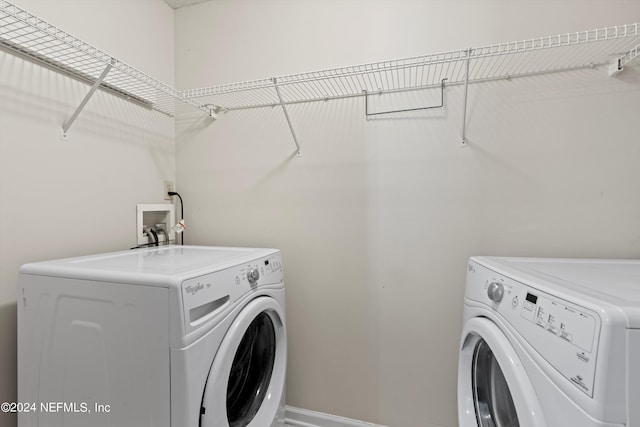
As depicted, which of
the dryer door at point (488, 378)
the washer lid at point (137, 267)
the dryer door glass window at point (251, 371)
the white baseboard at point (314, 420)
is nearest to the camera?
the dryer door at point (488, 378)

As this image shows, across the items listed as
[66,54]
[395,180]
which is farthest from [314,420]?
[66,54]

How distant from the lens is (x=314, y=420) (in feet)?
4.93

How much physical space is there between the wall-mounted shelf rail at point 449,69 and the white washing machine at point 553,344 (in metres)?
0.79

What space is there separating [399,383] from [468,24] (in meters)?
1.74

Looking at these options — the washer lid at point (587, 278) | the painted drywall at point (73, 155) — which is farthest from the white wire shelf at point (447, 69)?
the washer lid at point (587, 278)

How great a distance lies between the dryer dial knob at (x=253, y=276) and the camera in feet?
3.42

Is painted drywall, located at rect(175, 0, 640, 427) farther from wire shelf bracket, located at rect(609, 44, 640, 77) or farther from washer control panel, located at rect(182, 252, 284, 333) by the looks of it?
washer control panel, located at rect(182, 252, 284, 333)

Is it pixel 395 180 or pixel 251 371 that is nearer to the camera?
pixel 251 371

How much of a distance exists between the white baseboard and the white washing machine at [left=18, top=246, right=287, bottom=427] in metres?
0.82

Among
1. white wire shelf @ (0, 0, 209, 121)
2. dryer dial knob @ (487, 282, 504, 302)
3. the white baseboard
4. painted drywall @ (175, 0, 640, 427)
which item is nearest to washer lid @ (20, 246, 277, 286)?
painted drywall @ (175, 0, 640, 427)

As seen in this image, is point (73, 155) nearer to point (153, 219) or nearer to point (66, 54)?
point (66, 54)

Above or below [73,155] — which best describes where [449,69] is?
above

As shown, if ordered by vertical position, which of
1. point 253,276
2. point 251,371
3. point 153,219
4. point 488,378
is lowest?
point 251,371

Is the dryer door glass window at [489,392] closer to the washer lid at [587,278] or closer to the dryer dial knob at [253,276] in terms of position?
the washer lid at [587,278]
